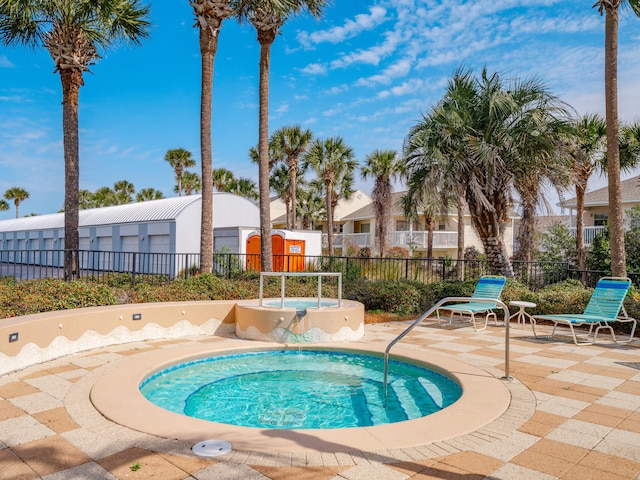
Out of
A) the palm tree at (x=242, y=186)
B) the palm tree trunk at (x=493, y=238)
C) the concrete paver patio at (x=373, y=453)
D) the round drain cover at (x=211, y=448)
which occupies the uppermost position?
the palm tree at (x=242, y=186)

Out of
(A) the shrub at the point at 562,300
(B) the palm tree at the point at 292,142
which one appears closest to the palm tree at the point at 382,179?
(B) the palm tree at the point at 292,142

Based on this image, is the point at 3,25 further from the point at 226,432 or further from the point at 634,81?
the point at 634,81

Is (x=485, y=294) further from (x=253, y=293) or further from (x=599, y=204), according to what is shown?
(x=599, y=204)

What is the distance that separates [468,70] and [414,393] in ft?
36.8

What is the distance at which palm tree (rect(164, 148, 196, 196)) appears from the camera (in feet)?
147

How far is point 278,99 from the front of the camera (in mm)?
16469

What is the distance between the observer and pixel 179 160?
148 feet

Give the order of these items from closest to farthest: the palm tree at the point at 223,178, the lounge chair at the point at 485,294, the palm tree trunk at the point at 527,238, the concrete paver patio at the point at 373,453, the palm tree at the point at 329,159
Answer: the concrete paver patio at the point at 373,453, the lounge chair at the point at 485,294, the palm tree trunk at the point at 527,238, the palm tree at the point at 329,159, the palm tree at the point at 223,178

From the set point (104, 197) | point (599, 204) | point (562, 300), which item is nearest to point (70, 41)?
point (562, 300)

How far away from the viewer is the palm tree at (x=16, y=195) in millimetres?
68188

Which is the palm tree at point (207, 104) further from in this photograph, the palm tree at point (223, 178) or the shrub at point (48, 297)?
the palm tree at point (223, 178)

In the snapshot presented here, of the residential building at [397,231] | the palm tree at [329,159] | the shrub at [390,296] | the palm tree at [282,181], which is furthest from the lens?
the palm tree at [282,181]

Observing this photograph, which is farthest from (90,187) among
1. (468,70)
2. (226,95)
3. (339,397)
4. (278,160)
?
(339,397)

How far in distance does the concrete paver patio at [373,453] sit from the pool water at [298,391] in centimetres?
91
